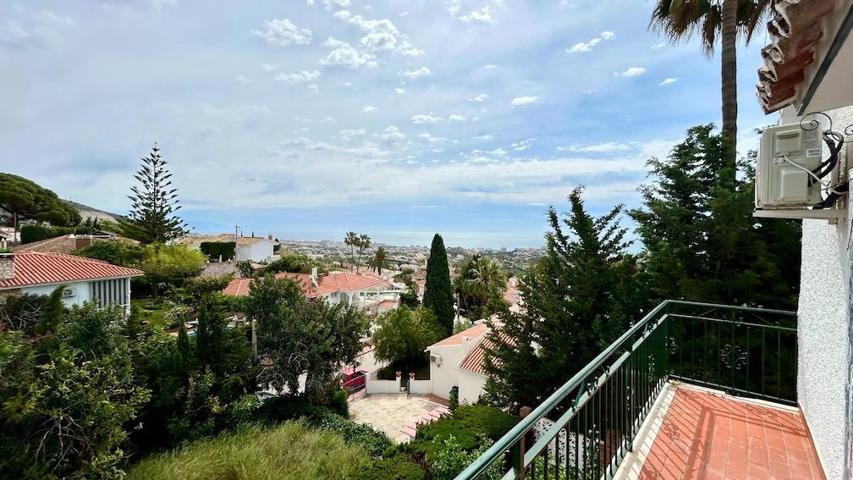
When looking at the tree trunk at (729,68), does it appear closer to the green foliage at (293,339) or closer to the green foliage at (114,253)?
the green foliage at (293,339)

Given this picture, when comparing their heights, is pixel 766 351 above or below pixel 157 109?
below

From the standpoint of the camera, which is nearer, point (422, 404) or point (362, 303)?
point (422, 404)

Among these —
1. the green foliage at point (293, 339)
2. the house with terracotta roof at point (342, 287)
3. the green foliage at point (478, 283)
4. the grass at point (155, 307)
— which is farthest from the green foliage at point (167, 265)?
the green foliage at point (478, 283)

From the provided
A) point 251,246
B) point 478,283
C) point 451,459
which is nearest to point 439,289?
point 478,283

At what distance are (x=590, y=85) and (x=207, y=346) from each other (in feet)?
42.2

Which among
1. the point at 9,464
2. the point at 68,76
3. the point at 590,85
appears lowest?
the point at 9,464

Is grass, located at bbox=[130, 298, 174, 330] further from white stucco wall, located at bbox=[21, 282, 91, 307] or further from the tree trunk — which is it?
the tree trunk

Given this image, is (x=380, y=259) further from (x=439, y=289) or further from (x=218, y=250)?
(x=439, y=289)

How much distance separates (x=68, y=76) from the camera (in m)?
9.54

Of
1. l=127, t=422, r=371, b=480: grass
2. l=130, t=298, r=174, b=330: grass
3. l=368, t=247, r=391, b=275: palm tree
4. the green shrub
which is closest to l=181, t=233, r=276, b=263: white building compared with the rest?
l=368, t=247, r=391, b=275: palm tree

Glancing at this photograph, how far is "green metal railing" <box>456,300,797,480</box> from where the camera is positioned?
1.34 m

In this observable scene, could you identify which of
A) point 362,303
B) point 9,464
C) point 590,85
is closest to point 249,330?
point 9,464

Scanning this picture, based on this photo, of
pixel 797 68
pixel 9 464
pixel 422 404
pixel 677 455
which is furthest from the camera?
pixel 422 404

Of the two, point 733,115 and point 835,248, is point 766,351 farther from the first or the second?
point 733,115
